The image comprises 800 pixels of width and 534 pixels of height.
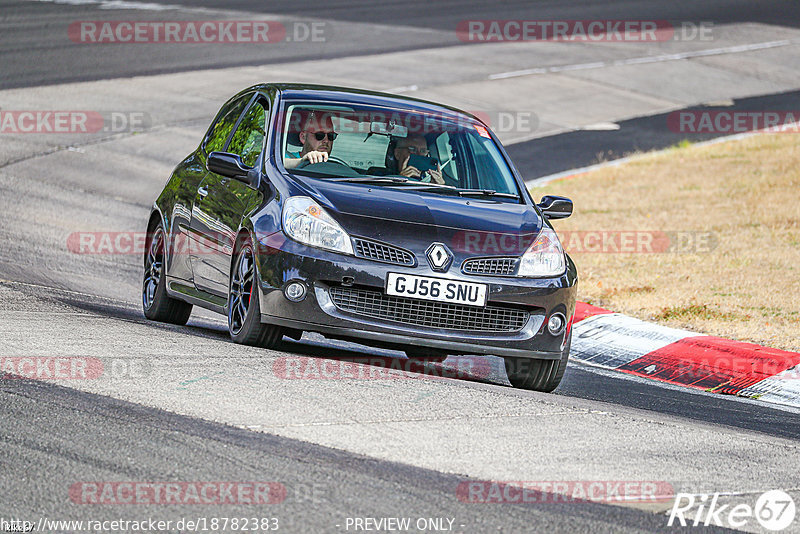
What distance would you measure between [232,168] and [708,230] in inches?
335

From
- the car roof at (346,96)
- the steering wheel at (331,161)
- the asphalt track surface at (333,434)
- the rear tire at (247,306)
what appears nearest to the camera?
the asphalt track surface at (333,434)

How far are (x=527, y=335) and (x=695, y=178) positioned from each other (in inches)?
478

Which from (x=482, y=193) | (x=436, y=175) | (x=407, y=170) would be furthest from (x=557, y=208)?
(x=407, y=170)

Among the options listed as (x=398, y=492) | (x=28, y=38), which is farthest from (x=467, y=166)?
(x=28, y=38)

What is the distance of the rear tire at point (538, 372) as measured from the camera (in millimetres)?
8055

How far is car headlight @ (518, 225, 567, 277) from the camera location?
7730 mm

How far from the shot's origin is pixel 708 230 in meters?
15.3

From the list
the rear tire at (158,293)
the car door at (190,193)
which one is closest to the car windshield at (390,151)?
the car door at (190,193)

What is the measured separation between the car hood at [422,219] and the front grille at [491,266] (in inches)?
1.8

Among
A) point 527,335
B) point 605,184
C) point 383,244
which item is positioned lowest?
point 605,184

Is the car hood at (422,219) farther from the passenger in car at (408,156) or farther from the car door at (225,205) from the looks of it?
the car door at (225,205)

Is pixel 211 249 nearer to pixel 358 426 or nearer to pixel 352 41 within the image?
pixel 358 426

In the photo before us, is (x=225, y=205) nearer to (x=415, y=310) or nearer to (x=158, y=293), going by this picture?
(x=158, y=293)

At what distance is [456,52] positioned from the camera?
2941 cm
